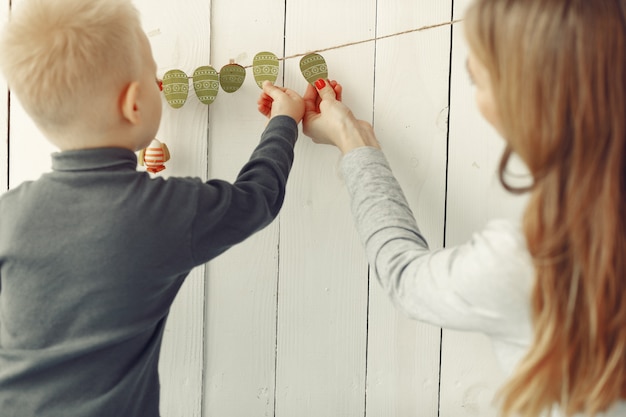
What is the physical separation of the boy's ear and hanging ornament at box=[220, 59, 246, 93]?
0.25 m

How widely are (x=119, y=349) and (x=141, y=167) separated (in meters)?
0.38

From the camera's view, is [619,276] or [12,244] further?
[12,244]

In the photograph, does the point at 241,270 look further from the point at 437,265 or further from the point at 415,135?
the point at 437,265

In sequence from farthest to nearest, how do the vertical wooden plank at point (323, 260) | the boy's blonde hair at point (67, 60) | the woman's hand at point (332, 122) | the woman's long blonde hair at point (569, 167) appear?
the vertical wooden plank at point (323, 260)
the woman's hand at point (332, 122)
the boy's blonde hair at point (67, 60)
the woman's long blonde hair at point (569, 167)

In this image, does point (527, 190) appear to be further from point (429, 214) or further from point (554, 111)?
point (429, 214)

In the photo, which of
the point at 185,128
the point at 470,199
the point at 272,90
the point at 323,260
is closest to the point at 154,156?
the point at 185,128

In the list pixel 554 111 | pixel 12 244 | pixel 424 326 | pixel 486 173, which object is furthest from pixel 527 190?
pixel 12 244

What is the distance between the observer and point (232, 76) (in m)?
1.07

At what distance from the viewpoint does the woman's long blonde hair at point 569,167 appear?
62 centimetres

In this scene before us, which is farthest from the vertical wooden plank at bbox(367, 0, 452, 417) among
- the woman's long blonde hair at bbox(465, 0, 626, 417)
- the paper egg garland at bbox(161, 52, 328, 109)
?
the woman's long blonde hair at bbox(465, 0, 626, 417)

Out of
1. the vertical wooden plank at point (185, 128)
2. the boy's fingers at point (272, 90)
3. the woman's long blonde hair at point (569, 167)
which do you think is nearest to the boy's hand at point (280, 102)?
the boy's fingers at point (272, 90)

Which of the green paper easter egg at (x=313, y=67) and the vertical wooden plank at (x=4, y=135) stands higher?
the green paper easter egg at (x=313, y=67)

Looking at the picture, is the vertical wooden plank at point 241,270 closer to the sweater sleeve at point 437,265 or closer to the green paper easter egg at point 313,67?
the green paper easter egg at point 313,67

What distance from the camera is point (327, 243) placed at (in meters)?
1.10
